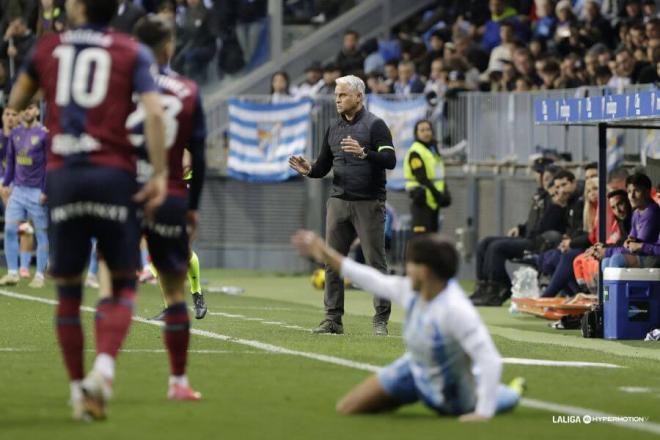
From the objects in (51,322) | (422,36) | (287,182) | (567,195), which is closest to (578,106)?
(567,195)

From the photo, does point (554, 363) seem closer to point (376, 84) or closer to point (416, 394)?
point (416, 394)

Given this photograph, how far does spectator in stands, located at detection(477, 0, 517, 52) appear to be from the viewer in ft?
88.5

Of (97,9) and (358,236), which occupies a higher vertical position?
(97,9)

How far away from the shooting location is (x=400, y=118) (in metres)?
24.8

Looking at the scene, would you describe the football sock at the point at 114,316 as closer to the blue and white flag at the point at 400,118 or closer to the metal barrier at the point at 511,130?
the metal barrier at the point at 511,130

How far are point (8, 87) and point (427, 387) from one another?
2036 centimetres

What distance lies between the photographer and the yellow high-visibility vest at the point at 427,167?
21.6 meters

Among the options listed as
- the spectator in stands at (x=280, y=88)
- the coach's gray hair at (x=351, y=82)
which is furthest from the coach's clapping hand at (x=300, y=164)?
the spectator in stands at (x=280, y=88)

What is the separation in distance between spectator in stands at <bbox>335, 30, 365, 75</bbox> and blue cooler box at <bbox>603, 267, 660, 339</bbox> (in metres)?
13.0

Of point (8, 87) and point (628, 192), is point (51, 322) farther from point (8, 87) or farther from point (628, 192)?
point (8, 87)

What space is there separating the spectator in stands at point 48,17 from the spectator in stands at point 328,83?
4.90m

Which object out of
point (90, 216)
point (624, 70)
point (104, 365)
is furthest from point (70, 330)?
point (624, 70)

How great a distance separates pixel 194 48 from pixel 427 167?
7727 mm

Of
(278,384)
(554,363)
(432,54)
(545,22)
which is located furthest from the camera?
(432,54)
